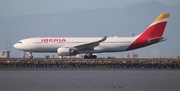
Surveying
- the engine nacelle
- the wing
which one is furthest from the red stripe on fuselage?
the engine nacelle

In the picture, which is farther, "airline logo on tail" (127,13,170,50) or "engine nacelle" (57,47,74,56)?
"airline logo on tail" (127,13,170,50)

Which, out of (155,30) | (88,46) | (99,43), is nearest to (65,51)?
(88,46)

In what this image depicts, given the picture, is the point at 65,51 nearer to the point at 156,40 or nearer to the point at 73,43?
the point at 73,43

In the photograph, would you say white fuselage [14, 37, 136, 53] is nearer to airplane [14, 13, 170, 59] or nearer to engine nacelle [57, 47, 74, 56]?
airplane [14, 13, 170, 59]

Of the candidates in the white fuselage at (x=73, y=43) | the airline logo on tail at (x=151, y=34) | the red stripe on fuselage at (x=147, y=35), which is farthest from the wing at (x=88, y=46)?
the airline logo on tail at (x=151, y=34)

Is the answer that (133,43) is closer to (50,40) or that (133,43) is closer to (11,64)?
(50,40)

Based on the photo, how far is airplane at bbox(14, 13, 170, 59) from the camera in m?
55.2

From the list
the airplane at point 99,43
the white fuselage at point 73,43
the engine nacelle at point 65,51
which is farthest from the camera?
the white fuselage at point 73,43

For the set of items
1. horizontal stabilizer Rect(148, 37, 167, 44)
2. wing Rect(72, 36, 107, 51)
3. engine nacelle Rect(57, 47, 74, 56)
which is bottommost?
engine nacelle Rect(57, 47, 74, 56)

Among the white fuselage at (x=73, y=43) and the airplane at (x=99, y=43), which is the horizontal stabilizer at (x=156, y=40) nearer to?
the airplane at (x=99, y=43)

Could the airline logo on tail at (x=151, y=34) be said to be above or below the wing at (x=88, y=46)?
above

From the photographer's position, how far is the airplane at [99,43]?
55219 mm

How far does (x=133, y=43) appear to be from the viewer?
2194 inches
